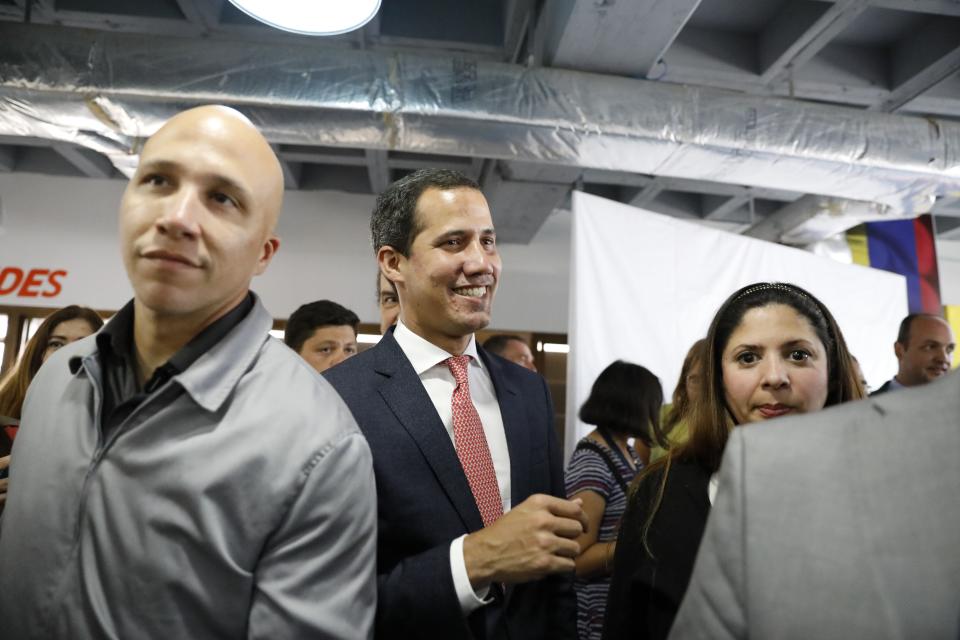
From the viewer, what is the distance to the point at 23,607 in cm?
Result: 82

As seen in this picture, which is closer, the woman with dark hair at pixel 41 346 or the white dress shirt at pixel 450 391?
the white dress shirt at pixel 450 391

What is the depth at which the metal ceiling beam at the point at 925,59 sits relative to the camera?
9.98 feet

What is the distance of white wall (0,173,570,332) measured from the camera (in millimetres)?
4719

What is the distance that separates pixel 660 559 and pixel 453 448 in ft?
1.48

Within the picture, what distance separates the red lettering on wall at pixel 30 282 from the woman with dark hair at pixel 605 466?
168 inches

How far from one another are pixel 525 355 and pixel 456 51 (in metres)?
1.71

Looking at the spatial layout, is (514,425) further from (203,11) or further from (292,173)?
(292,173)

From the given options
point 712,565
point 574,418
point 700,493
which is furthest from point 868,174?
point 712,565

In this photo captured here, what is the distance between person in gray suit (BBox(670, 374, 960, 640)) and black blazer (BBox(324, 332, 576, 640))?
0.51m

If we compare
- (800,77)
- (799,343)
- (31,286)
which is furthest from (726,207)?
(31,286)

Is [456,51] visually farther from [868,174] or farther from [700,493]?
[700,493]

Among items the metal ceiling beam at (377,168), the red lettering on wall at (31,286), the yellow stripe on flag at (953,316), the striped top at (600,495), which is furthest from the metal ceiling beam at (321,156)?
the yellow stripe on flag at (953,316)

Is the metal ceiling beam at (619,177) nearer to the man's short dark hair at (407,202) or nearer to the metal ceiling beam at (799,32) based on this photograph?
the metal ceiling beam at (799,32)

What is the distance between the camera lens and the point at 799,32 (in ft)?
9.57
